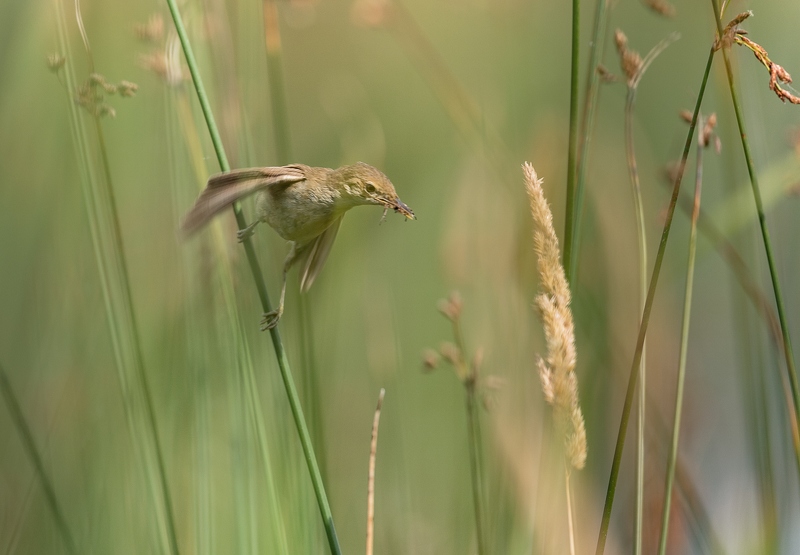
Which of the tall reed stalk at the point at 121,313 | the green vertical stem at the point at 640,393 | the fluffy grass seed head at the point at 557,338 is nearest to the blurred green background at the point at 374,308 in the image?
the tall reed stalk at the point at 121,313

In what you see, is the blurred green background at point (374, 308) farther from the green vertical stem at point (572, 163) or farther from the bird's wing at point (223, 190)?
the green vertical stem at point (572, 163)

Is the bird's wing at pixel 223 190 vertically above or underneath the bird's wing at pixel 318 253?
above

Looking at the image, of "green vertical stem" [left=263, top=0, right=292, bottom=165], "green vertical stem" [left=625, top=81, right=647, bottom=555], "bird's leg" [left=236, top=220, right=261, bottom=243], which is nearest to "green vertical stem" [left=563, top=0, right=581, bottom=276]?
"green vertical stem" [left=625, top=81, right=647, bottom=555]

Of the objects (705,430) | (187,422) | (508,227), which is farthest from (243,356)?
(705,430)

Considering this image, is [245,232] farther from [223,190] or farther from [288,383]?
[288,383]

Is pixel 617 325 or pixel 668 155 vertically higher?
pixel 668 155

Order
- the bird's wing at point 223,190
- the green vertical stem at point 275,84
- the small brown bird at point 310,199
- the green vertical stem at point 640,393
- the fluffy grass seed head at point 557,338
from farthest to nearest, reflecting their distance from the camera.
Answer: the green vertical stem at point 275,84, the small brown bird at point 310,199, the bird's wing at point 223,190, the green vertical stem at point 640,393, the fluffy grass seed head at point 557,338

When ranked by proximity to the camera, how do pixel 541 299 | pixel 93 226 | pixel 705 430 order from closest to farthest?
pixel 541 299
pixel 93 226
pixel 705 430

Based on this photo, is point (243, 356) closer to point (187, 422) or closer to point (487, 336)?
point (187, 422)
